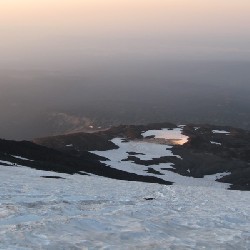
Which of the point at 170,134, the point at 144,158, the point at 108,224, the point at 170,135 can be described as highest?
the point at 170,134

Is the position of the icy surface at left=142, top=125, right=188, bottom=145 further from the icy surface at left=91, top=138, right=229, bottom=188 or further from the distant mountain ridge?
the icy surface at left=91, top=138, right=229, bottom=188

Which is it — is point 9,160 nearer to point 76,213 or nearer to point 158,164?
point 76,213

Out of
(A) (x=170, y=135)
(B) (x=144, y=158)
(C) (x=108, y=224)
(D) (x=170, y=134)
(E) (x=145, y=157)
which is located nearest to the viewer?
(C) (x=108, y=224)

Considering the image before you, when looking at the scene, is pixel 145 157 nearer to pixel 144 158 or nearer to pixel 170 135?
pixel 144 158

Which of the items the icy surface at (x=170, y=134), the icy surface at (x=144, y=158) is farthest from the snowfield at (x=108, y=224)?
the icy surface at (x=170, y=134)

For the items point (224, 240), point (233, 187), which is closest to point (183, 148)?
point (233, 187)

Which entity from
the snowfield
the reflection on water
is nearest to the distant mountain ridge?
the reflection on water

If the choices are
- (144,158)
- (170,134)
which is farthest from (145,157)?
(170,134)
